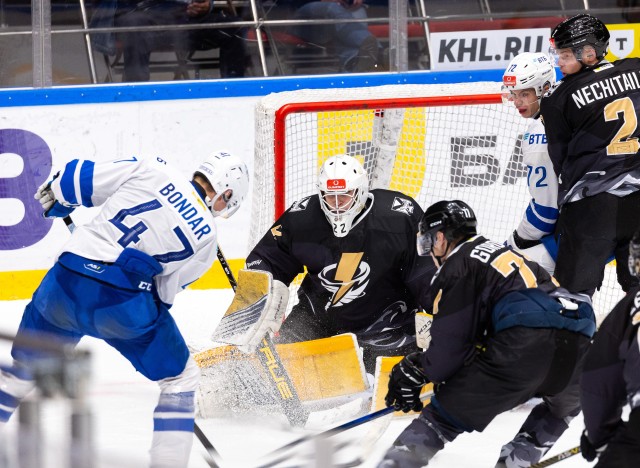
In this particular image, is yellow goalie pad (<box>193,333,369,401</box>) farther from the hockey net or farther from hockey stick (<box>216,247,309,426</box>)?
the hockey net

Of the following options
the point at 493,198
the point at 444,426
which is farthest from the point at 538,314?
the point at 493,198

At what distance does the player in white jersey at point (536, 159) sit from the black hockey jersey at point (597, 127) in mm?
128

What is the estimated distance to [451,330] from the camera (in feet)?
9.86

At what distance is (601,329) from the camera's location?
258 centimetres

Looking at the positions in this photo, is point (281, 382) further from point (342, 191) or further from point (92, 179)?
point (92, 179)

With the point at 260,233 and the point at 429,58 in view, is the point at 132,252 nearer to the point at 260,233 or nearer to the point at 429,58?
the point at 260,233

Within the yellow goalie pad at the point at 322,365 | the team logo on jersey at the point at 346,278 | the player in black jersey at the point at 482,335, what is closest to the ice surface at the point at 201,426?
the yellow goalie pad at the point at 322,365

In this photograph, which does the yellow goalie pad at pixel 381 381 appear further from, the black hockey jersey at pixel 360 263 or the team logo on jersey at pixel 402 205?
the team logo on jersey at pixel 402 205

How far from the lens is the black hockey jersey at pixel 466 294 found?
3002 millimetres

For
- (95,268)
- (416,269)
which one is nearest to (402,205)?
(416,269)

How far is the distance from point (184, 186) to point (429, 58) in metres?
2.89

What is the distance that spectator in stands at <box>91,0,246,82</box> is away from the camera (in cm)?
578

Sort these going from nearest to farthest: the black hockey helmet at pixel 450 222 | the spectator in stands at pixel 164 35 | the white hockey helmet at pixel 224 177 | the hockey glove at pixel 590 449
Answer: the hockey glove at pixel 590 449 → the black hockey helmet at pixel 450 222 → the white hockey helmet at pixel 224 177 → the spectator in stands at pixel 164 35

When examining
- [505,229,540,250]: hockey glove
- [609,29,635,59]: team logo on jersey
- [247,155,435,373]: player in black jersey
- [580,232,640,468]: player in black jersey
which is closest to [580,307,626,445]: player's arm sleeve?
[580,232,640,468]: player in black jersey
